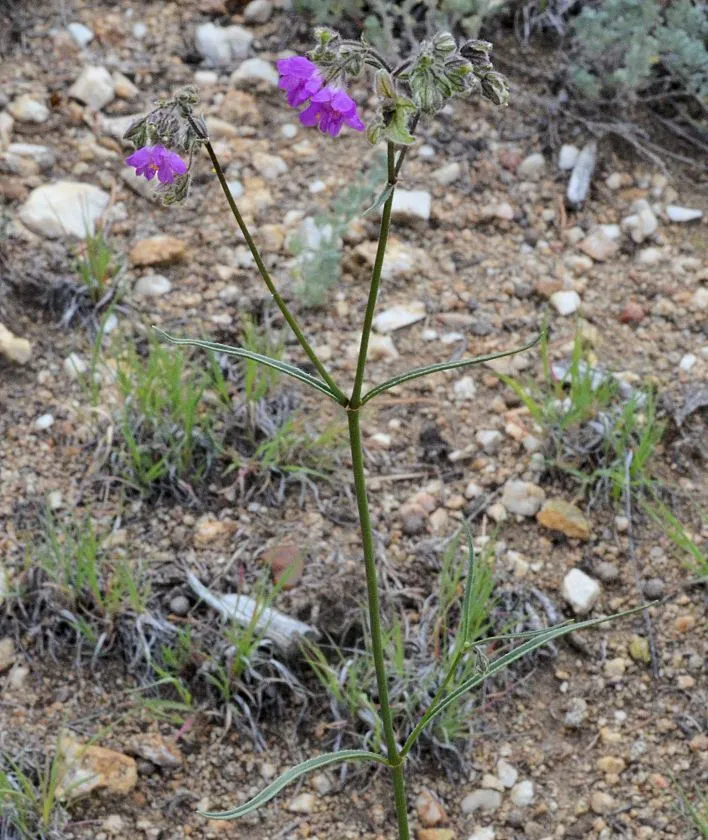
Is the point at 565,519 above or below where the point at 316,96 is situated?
below

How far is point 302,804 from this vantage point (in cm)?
247

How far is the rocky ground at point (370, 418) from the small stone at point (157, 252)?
0.03 ft

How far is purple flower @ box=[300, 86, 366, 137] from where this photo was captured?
1571mm

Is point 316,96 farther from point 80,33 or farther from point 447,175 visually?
point 80,33

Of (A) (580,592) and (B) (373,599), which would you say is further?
(A) (580,592)

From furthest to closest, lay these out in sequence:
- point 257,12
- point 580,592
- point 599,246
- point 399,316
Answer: point 257,12, point 599,246, point 399,316, point 580,592

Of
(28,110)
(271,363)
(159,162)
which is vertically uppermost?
(159,162)

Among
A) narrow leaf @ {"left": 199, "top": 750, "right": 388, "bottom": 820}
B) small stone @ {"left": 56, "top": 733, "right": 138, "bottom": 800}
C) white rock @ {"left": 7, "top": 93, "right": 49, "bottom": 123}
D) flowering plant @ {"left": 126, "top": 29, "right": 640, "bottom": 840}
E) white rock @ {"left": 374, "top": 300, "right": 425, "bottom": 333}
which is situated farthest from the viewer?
white rock @ {"left": 7, "top": 93, "right": 49, "bottom": 123}

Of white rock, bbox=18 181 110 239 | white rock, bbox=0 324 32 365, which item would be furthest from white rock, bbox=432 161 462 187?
white rock, bbox=0 324 32 365

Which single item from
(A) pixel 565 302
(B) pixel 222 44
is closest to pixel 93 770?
(A) pixel 565 302

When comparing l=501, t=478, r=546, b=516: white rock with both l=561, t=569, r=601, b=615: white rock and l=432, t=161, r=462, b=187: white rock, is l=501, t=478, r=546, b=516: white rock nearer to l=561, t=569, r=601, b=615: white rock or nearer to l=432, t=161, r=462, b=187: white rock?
l=561, t=569, r=601, b=615: white rock

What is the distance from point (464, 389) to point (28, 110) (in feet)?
6.03

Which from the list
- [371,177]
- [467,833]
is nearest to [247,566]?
[467,833]

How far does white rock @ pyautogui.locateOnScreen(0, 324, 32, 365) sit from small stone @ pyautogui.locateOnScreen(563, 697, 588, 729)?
70.2 inches
